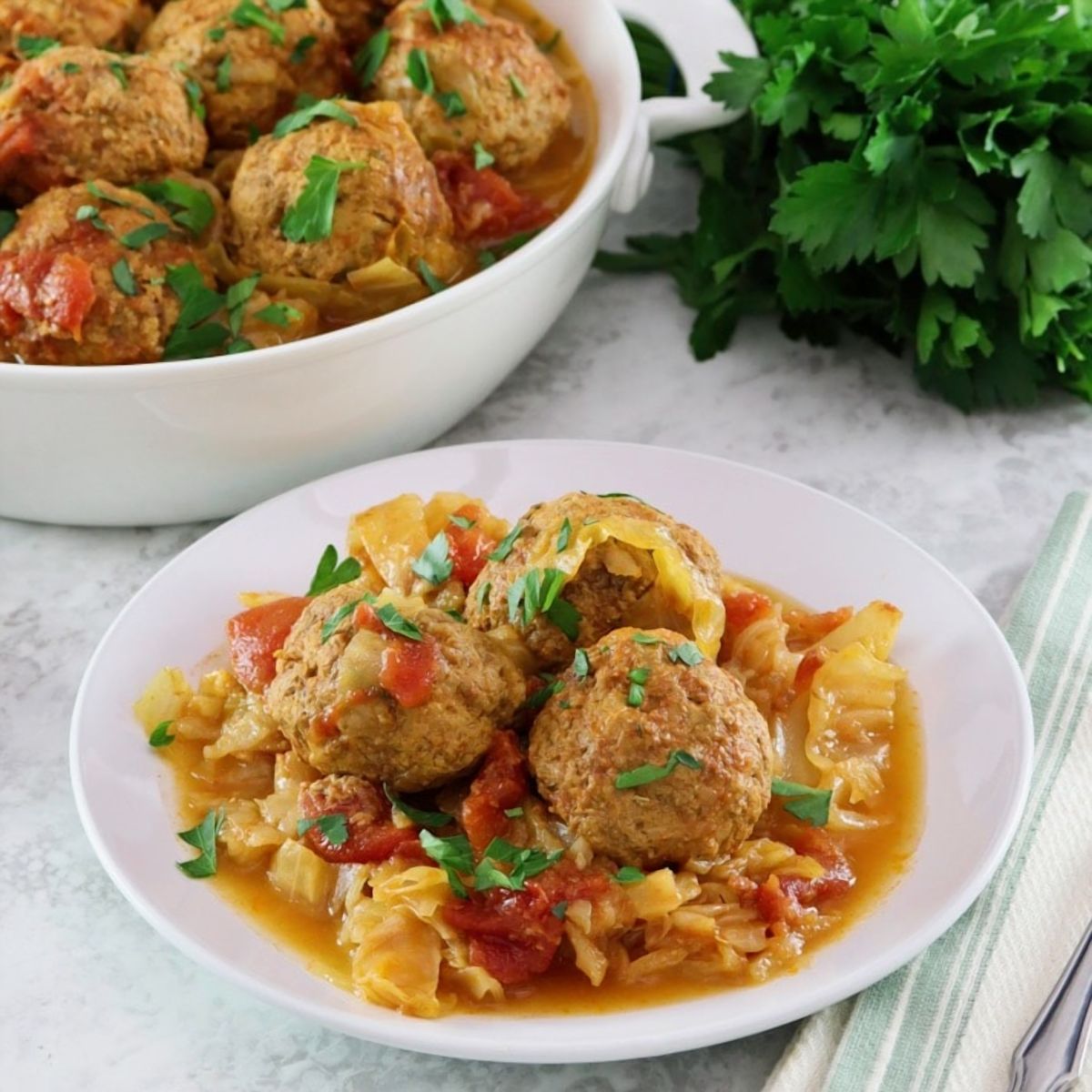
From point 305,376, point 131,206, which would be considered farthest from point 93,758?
point 131,206

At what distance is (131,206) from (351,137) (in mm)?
564

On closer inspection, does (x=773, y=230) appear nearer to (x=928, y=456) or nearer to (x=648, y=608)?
(x=928, y=456)

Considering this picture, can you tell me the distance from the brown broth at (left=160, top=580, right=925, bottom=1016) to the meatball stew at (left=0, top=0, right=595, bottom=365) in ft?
3.85

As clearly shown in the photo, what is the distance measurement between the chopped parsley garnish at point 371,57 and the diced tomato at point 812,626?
2038mm

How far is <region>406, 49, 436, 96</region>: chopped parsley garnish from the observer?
14.8 ft

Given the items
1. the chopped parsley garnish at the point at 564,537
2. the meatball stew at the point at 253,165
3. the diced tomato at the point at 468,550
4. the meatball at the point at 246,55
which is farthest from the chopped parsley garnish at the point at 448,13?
the chopped parsley garnish at the point at 564,537

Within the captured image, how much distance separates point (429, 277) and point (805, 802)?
1777mm

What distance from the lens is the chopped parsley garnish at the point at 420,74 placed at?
4.52 meters

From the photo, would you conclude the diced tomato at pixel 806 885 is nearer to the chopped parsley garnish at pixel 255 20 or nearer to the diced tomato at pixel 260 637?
the diced tomato at pixel 260 637

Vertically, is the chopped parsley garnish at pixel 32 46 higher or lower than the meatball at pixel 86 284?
higher

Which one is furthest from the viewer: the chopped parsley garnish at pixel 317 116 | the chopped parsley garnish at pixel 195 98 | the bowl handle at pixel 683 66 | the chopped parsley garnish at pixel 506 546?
the bowl handle at pixel 683 66

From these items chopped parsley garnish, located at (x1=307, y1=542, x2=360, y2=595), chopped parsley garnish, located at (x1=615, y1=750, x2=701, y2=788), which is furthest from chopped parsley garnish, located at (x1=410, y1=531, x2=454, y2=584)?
chopped parsley garnish, located at (x1=615, y1=750, x2=701, y2=788)

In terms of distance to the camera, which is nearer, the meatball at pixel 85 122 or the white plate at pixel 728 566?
the white plate at pixel 728 566

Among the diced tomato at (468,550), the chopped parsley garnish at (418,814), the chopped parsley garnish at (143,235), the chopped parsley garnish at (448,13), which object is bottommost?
the chopped parsley garnish at (418,814)
